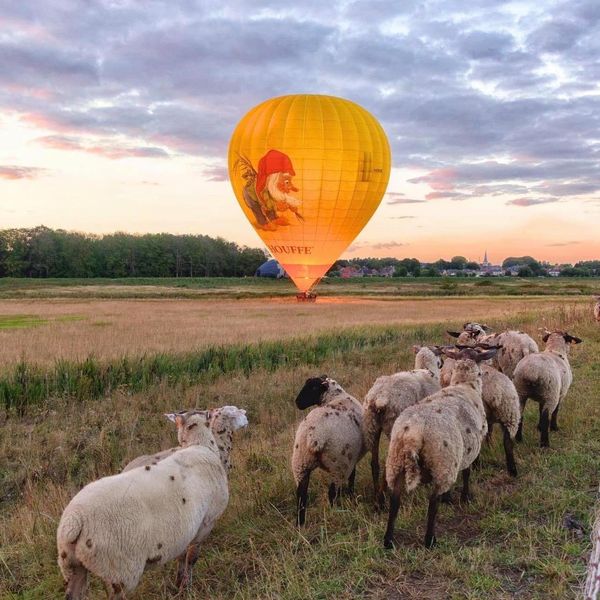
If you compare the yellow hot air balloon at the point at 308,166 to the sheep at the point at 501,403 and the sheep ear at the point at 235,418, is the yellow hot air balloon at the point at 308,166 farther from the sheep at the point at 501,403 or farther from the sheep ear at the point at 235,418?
the sheep ear at the point at 235,418

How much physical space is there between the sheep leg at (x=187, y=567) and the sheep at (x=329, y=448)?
134 cm

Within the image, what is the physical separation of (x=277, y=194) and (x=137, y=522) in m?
37.0

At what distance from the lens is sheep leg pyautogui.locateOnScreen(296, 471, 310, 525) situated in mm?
6452

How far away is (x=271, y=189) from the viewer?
4034 cm

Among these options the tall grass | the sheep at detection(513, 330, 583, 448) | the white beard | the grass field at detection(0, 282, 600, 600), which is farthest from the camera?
the white beard

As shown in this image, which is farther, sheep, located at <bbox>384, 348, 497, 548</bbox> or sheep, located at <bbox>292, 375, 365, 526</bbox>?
sheep, located at <bbox>292, 375, 365, 526</bbox>

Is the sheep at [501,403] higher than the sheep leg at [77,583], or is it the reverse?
the sheep at [501,403]

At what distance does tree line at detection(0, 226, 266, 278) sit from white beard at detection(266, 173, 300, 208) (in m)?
93.0

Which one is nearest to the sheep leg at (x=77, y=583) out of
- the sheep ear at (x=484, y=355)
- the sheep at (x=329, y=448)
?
the sheep at (x=329, y=448)

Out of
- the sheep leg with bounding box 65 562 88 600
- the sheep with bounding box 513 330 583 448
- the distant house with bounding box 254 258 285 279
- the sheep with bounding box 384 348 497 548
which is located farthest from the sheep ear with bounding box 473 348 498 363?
the distant house with bounding box 254 258 285 279

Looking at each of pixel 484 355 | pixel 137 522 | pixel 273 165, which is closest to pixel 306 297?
pixel 273 165

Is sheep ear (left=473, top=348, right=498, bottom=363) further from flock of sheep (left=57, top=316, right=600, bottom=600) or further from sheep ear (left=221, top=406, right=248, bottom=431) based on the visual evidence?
sheep ear (left=221, top=406, right=248, bottom=431)

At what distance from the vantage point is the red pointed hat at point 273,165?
127ft

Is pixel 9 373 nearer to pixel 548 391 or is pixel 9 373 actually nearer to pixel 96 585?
pixel 96 585
